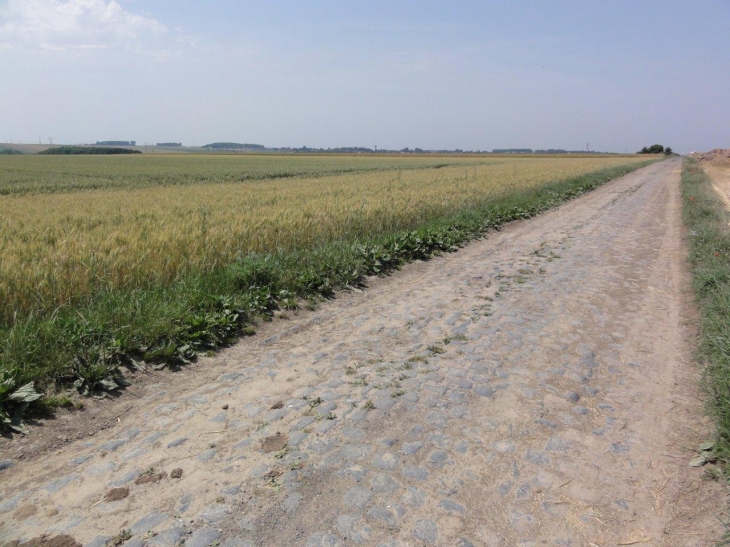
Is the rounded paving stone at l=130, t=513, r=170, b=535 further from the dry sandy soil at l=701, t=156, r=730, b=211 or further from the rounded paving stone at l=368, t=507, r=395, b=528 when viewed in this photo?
the dry sandy soil at l=701, t=156, r=730, b=211

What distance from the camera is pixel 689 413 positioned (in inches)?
174

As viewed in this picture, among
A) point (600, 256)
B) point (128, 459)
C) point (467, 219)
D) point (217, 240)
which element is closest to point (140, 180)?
point (467, 219)

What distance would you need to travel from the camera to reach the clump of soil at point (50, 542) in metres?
2.89

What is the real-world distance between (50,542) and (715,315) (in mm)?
6991

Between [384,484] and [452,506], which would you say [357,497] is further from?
[452,506]

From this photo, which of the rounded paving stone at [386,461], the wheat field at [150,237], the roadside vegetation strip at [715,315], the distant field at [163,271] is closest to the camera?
the rounded paving stone at [386,461]

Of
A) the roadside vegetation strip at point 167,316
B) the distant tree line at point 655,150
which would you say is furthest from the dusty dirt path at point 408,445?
the distant tree line at point 655,150

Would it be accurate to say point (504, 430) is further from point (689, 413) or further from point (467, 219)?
point (467, 219)

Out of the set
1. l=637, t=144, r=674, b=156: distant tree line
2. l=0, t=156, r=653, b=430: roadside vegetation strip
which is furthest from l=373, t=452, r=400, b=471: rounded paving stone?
l=637, t=144, r=674, b=156: distant tree line

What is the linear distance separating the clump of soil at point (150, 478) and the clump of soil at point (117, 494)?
0.10 m

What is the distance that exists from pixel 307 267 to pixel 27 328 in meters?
4.14

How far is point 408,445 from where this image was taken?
3.84 meters

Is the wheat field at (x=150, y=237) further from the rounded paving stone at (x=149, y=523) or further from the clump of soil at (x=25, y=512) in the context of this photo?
the rounded paving stone at (x=149, y=523)

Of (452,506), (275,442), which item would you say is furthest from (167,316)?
(452,506)
